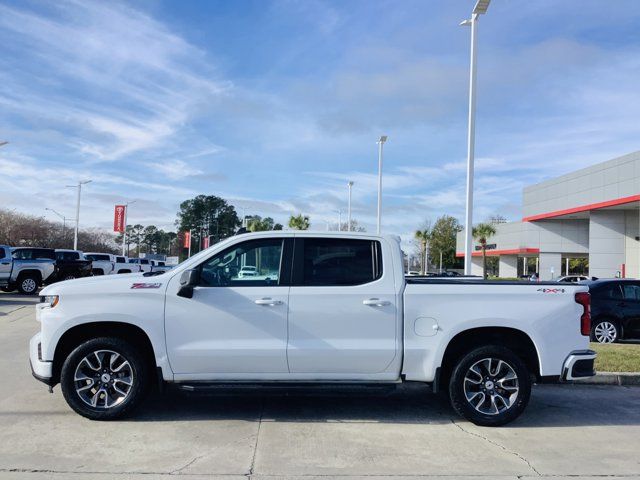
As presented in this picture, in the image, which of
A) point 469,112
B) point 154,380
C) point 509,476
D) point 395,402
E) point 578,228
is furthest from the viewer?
point 578,228

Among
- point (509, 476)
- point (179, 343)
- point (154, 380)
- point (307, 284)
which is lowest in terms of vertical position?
point (509, 476)

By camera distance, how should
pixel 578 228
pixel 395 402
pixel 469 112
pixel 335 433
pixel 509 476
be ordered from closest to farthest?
pixel 509 476, pixel 335 433, pixel 395 402, pixel 469 112, pixel 578 228

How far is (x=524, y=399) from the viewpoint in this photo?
6.21m

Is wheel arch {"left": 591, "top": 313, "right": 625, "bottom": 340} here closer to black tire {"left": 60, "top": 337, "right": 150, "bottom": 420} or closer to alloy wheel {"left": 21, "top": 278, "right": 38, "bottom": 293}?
black tire {"left": 60, "top": 337, "right": 150, "bottom": 420}

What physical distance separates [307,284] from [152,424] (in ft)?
7.02

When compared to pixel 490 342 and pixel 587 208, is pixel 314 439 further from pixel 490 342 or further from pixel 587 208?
pixel 587 208

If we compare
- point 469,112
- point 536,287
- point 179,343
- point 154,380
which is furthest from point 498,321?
point 469,112

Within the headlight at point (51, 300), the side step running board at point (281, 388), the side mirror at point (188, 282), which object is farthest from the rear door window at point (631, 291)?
the headlight at point (51, 300)

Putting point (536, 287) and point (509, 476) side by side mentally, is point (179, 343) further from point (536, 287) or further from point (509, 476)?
point (536, 287)

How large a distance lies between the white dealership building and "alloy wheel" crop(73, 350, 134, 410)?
3048 cm

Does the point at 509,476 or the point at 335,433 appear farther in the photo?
the point at 335,433

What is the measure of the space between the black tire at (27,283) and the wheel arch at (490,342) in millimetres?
20626

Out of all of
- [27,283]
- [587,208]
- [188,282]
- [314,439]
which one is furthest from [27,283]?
[587,208]

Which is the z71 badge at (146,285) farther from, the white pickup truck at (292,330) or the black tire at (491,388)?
the black tire at (491,388)
